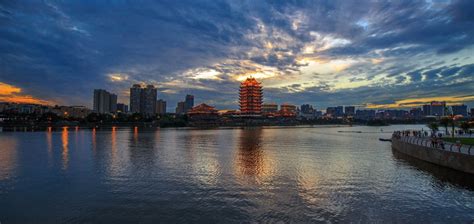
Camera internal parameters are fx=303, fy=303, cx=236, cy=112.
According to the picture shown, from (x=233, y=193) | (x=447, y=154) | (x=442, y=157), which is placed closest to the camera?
(x=233, y=193)

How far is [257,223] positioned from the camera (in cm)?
1633

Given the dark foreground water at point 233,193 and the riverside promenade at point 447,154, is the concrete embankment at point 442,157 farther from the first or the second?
the dark foreground water at point 233,193

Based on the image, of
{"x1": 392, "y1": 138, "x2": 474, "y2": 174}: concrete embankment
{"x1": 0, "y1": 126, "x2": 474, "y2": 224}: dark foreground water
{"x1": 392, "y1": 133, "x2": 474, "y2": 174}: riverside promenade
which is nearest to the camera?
{"x1": 0, "y1": 126, "x2": 474, "y2": 224}: dark foreground water

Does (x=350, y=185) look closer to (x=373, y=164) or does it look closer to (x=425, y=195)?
(x=425, y=195)

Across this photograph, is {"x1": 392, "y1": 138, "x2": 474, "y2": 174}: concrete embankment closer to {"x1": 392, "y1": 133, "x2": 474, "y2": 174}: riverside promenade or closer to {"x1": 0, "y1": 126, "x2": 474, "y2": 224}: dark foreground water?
{"x1": 392, "y1": 133, "x2": 474, "y2": 174}: riverside promenade

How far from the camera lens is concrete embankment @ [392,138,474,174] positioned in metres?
27.9

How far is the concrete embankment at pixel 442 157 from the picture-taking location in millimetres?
27908

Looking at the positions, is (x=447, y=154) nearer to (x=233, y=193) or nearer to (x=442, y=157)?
(x=442, y=157)

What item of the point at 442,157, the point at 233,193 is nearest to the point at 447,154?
the point at 442,157

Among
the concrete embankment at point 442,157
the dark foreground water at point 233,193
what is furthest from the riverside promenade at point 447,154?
the dark foreground water at point 233,193

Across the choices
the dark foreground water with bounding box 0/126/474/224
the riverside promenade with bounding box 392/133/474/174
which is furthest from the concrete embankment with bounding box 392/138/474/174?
the dark foreground water with bounding box 0/126/474/224

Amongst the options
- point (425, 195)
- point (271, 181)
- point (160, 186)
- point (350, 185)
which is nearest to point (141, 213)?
point (160, 186)

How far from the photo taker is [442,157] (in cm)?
3203

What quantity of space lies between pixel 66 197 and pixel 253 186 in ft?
45.6
